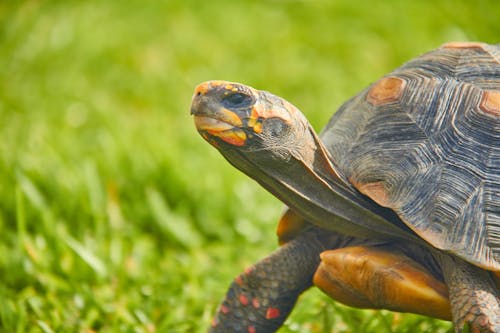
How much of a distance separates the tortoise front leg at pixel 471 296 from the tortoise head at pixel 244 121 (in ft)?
1.98

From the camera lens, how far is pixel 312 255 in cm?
239

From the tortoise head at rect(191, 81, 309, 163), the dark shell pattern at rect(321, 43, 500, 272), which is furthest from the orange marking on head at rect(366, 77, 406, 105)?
the tortoise head at rect(191, 81, 309, 163)

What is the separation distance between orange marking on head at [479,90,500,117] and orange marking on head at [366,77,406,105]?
0.26m

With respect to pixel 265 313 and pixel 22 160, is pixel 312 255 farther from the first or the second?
pixel 22 160

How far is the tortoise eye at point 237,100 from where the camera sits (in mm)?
2008

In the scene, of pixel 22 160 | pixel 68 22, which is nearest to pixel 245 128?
pixel 22 160

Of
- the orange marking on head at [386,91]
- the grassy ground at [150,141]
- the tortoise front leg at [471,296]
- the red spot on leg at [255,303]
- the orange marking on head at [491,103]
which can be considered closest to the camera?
the tortoise front leg at [471,296]

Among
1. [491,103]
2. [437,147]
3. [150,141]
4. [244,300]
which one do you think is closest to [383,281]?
[437,147]

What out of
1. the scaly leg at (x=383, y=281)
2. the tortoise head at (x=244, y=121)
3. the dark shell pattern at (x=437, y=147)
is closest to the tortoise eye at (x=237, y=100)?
the tortoise head at (x=244, y=121)

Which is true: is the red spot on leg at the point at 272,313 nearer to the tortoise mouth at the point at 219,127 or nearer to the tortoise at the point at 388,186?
the tortoise at the point at 388,186

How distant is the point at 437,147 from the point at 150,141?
2.43 metres

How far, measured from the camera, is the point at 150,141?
166 inches

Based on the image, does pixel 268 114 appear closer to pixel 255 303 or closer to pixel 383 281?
pixel 383 281

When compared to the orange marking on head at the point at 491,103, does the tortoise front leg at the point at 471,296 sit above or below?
below
